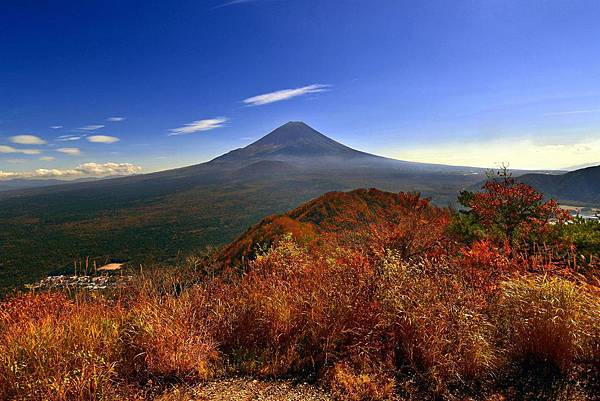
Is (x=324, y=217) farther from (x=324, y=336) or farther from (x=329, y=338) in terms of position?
(x=329, y=338)

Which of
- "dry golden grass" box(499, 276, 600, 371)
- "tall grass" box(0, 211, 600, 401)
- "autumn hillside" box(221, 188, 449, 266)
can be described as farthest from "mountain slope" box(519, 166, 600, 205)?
"tall grass" box(0, 211, 600, 401)

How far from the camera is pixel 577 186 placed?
103062mm

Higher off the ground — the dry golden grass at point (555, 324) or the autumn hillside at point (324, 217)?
the dry golden grass at point (555, 324)

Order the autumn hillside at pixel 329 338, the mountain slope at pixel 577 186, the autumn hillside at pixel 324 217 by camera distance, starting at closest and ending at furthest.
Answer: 1. the autumn hillside at pixel 329 338
2. the autumn hillside at pixel 324 217
3. the mountain slope at pixel 577 186

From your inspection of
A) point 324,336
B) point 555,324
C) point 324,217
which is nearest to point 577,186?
point 324,217

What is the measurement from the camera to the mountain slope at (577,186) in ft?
311

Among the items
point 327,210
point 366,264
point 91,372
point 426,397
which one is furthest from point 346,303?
point 327,210

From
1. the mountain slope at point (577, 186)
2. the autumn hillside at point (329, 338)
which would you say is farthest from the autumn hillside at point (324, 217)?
the mountain slope at point (577, 186)

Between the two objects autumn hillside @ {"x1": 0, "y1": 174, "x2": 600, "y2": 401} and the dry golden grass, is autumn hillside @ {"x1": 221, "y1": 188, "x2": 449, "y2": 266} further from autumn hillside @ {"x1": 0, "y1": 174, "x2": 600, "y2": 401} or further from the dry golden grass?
the dry golden grass

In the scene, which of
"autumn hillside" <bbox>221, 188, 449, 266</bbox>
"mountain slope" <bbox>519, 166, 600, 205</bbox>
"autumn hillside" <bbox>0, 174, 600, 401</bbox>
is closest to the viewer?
"autumn hillside" <bbox>0, 174, 600, 401</bbox>

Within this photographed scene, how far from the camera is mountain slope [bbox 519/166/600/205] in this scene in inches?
3738

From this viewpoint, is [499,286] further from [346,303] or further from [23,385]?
[23,385]

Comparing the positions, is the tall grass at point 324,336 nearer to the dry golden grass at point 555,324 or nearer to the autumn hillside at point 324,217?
the dry golden grass at point 555,324

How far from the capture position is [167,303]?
12.4 feet
